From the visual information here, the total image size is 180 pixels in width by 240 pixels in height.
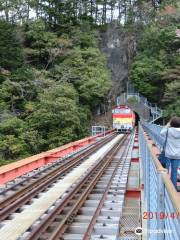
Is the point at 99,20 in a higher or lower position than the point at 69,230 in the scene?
higher

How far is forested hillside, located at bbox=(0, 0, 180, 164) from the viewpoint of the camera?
114ft

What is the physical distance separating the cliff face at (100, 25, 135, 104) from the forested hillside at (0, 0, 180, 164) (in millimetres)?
1220

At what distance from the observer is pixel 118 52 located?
59969mm

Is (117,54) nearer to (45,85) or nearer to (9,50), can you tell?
(9,50)

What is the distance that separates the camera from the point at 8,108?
37.6 meters

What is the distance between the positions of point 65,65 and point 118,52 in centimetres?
1512

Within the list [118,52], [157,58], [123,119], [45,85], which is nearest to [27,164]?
[45,85]

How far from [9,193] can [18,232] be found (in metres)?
3.41

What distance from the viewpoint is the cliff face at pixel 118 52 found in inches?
2281

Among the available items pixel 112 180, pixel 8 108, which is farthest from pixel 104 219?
pixel 8 108

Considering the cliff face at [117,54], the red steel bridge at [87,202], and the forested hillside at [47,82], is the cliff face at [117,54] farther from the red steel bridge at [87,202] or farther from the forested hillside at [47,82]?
the red steel bridge at [87,202]

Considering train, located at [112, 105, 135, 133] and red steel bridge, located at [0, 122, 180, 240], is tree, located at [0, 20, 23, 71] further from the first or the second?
red steel bridge, located at [0, 122, 180, 240]

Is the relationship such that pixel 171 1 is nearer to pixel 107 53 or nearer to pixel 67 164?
pixel 107 53

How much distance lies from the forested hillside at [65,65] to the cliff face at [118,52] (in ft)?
4.00
